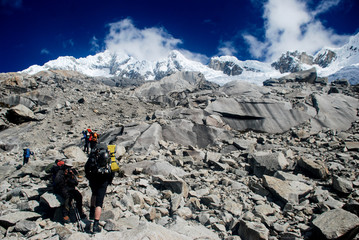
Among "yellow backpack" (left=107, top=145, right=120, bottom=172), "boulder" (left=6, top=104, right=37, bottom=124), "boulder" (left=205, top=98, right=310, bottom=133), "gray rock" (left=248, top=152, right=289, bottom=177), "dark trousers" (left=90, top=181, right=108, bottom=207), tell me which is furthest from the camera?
"boulder" (left=6, top=104, right=37, bottom=124)

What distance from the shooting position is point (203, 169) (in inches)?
404

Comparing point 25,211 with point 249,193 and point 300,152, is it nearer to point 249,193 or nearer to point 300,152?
point 249,193

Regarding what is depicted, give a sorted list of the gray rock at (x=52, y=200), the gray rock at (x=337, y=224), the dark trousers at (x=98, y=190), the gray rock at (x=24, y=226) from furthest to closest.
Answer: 1. the dark trousers at (x=98, y=190)
2. the gray rock at (x=52, y=200)
3. the gray rock at (x=337, y=224)
4. the gray rock at (x=24, y=226)

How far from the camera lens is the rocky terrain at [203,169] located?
16.9 feet

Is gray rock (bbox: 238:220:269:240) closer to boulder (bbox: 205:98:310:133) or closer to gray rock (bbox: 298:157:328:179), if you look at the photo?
gray rock (bbox: 298:157:328:179)

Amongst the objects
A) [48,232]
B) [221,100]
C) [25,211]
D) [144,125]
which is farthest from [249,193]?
[221,100]

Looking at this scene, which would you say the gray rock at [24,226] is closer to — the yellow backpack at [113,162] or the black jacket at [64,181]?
the black jacket at [64,181]

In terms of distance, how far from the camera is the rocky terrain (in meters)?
5.14

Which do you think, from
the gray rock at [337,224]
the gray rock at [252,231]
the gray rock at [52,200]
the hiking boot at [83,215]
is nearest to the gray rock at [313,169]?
the gray rock at [337,224]

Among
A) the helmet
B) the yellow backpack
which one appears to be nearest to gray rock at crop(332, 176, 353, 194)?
the yellow backpack

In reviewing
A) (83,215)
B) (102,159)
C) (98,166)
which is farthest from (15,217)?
(102,159)

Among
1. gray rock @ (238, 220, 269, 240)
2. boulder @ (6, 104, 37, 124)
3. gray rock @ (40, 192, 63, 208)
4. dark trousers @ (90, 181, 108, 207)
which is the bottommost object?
gray rock @ (238, 220, 269, 240)

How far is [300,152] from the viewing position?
43.0ft

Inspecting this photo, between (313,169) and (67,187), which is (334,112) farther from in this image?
(67,187)
